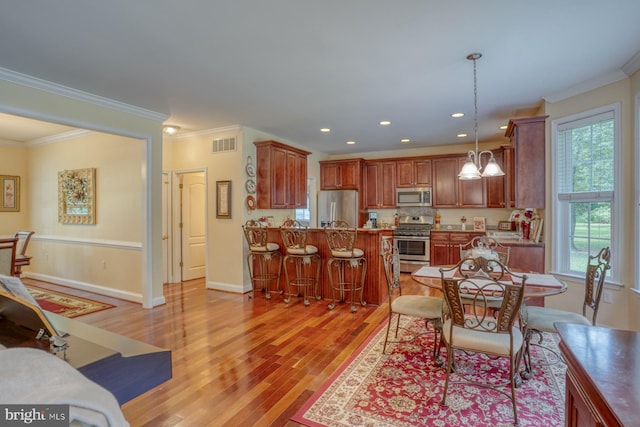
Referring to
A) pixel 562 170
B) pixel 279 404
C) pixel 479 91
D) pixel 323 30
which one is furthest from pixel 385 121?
pixel 279 404

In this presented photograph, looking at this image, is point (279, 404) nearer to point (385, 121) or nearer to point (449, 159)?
point (385, 121)

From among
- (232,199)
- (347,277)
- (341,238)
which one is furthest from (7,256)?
(347,277)

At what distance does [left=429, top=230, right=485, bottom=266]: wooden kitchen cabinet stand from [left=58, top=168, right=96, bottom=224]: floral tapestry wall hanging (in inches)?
239

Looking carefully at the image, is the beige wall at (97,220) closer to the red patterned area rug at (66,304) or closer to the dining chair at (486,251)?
the red patterned area rug at (66,304)

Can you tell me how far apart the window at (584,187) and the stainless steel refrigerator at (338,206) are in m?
3.90

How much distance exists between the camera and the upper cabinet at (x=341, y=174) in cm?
713

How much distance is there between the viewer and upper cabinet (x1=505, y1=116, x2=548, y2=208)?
156 inches

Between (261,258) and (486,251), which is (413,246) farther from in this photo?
(486,251)

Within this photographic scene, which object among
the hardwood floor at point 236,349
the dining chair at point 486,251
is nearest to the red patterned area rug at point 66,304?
the hardwood floor at point 236,349

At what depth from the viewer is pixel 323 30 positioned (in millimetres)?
2387

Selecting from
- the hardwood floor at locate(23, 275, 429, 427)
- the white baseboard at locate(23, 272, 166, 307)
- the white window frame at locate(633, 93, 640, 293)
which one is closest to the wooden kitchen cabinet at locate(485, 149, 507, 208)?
the white window frame at locate(633, 93, 640, 293)

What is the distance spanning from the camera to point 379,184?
721 cm

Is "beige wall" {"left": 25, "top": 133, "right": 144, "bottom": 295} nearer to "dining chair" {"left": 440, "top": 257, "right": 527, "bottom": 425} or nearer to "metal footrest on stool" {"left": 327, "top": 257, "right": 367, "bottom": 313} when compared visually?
"metal footrest on stool" {"left": 327, "top": 257, "right": 367, "bottom": 313}

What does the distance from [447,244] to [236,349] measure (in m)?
4.57
